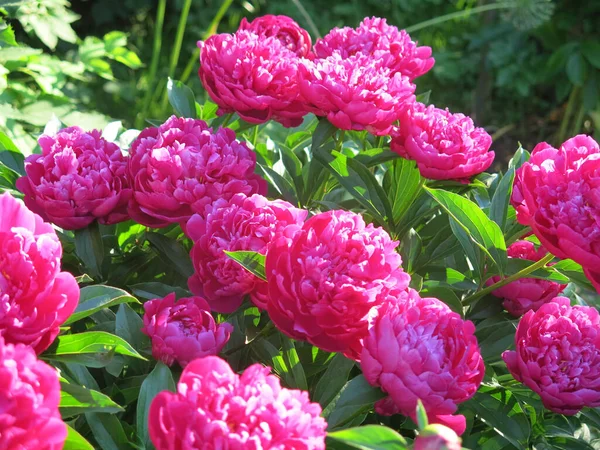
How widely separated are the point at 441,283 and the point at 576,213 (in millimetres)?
222

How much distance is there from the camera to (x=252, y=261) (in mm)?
789

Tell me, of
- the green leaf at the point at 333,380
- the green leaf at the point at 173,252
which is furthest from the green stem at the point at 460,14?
the green leaf at the point at 333,380

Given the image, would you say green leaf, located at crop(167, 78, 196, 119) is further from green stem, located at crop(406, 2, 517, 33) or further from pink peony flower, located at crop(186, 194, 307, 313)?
green stem, located at crop(406, 2, 517, 33)

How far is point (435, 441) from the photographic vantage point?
547mm

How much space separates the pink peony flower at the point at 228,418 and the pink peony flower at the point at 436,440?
8cm

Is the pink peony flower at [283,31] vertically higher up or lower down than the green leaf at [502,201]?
higher up

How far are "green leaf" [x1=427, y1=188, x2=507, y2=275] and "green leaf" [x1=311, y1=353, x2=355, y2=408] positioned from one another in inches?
8.1

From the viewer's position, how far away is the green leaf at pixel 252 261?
2.53ft

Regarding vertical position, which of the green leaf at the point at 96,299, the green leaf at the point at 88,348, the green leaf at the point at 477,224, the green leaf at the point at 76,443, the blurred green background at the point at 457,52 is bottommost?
the blurred green background at the point at 457,52

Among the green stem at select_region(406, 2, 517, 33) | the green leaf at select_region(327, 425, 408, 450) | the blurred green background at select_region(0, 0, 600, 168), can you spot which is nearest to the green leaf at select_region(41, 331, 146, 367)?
the green leaf at select_region(327, 425, 408, 450)

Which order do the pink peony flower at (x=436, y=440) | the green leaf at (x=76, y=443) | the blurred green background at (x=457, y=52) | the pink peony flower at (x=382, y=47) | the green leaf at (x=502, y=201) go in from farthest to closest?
the blurred green background at (x=457, y=52), the pink peony flower at (x=382, y=47), the green leaf at (x=502, y=201), the green leaf at (x=76, y=443), the pink peony flower at (x=436, y=440)

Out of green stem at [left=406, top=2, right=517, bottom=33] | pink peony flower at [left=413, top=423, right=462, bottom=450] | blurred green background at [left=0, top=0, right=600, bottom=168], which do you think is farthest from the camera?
blurred green background at [left=0, top=0, right=600, bottom=168]

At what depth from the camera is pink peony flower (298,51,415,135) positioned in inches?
37.6

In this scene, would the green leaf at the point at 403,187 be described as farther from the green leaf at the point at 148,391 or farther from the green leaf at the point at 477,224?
the green leaf at the point at 148,391
